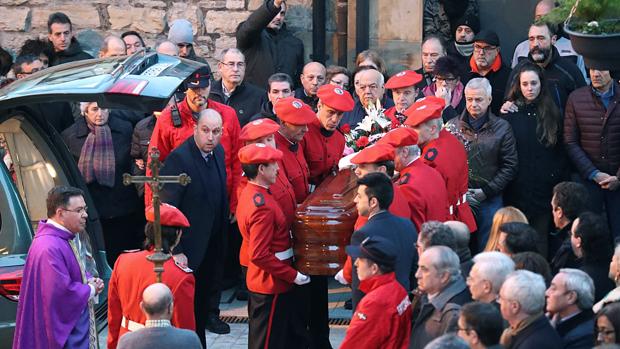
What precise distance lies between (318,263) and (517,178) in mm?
2899

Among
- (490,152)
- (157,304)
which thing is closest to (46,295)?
(157,304)

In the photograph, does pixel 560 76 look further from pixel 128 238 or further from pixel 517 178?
pixel 128 238

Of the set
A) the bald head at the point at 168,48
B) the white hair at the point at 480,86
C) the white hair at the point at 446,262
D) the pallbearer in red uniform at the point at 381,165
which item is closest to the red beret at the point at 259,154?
the pallbearer in red uniform at the point at 381,165

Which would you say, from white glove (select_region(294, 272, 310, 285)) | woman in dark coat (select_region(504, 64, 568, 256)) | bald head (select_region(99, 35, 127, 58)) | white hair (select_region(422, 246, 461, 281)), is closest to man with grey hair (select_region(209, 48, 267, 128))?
bald head (select_region(99, 35, 127, 58))

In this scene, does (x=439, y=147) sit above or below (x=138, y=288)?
above

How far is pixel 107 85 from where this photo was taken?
28.8 feet

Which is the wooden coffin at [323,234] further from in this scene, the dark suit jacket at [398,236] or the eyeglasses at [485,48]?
the eyeglasses at [485,48]

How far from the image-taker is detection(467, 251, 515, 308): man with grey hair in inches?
291

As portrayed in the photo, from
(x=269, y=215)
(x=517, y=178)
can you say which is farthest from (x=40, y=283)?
(x=517, y=178)

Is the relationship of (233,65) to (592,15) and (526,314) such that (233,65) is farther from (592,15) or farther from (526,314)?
(526,314)

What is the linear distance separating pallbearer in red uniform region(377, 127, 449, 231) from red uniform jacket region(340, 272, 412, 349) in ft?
5.71

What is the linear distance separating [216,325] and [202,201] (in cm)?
132

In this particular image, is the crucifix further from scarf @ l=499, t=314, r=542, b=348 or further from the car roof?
scarf @ l=499, t=314, r=542, b=348

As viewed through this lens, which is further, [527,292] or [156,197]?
[156,197]
